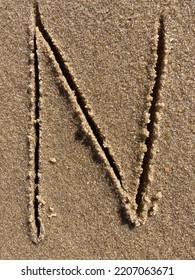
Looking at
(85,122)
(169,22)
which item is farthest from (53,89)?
(169,22)

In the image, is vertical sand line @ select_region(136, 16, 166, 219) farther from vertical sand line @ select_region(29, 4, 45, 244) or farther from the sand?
vertical sand line @ select_region(29, 4, 45, 244)

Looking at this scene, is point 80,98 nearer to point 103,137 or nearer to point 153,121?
point 103,137

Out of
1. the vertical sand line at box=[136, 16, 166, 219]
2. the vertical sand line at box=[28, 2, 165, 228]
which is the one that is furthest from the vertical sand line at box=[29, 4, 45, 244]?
the vertical sand line at box=[136, 16, 166, 219]

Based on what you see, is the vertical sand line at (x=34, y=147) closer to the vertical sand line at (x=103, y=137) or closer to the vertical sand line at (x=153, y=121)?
the vertical sand line at (x=103, y=137)

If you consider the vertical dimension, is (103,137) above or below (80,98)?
below

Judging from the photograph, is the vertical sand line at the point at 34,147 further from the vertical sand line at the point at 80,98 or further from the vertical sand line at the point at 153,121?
the vertical sand line at the point at 153,121

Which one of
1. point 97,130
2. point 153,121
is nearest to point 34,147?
point 97,130

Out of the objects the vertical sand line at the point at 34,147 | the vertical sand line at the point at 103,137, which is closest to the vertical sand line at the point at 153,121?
the vertical sand line at the point at 103,137
